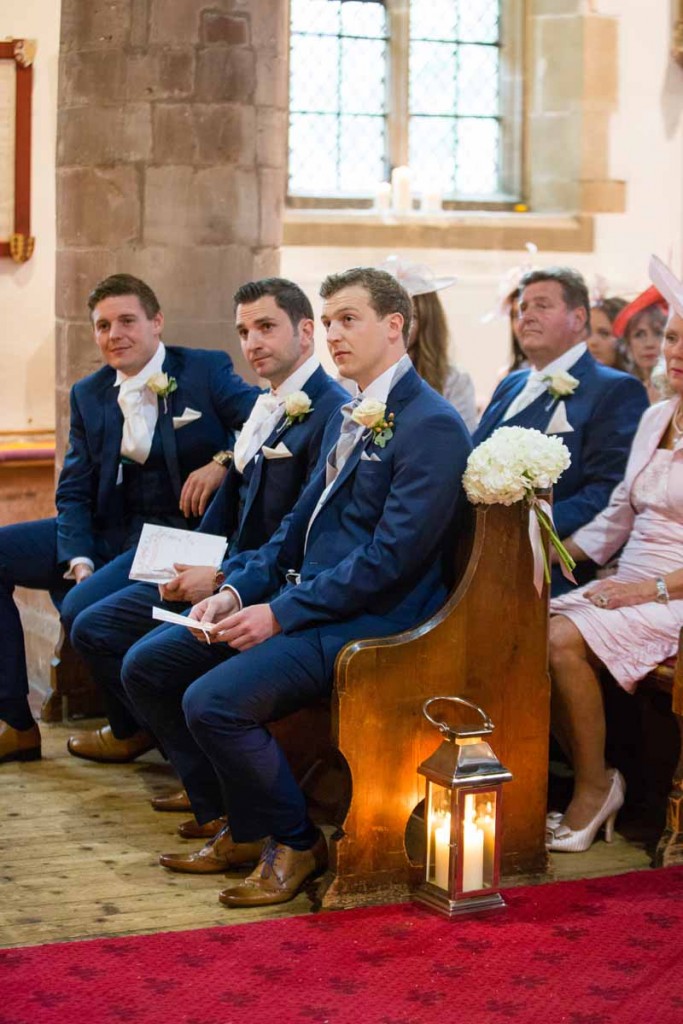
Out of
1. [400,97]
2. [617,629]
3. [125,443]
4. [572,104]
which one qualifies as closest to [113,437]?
[125,443]

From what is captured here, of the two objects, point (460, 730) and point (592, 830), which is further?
point (592, 830)

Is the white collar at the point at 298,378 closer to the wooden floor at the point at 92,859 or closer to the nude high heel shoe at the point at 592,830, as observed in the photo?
the wooden floor at the point at 92,859

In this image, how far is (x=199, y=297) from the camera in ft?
20.0

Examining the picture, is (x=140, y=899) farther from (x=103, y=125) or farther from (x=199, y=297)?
(x=103, y=125)

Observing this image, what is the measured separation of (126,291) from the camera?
18.0 feet

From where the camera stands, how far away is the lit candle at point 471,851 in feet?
13.1

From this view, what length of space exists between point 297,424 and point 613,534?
38.3 inches

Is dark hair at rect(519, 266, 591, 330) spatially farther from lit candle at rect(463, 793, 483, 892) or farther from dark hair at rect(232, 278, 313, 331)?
lit candle at rect(463, 793, 483, 892)

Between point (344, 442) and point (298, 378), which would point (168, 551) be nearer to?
point (298, 378)

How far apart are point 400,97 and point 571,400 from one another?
219 inches

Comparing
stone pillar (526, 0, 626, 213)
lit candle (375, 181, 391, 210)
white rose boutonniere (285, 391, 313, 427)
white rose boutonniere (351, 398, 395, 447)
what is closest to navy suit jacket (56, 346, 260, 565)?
white rose boutonniere (285, 391, 313, 427)

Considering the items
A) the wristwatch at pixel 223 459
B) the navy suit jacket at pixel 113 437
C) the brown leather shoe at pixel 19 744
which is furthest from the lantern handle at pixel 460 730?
the brown leather shoe at pixel 19 744

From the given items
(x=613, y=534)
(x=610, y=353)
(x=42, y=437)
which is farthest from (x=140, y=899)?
(x=42, y=437)

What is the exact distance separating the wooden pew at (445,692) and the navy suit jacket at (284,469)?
2.28 ft
